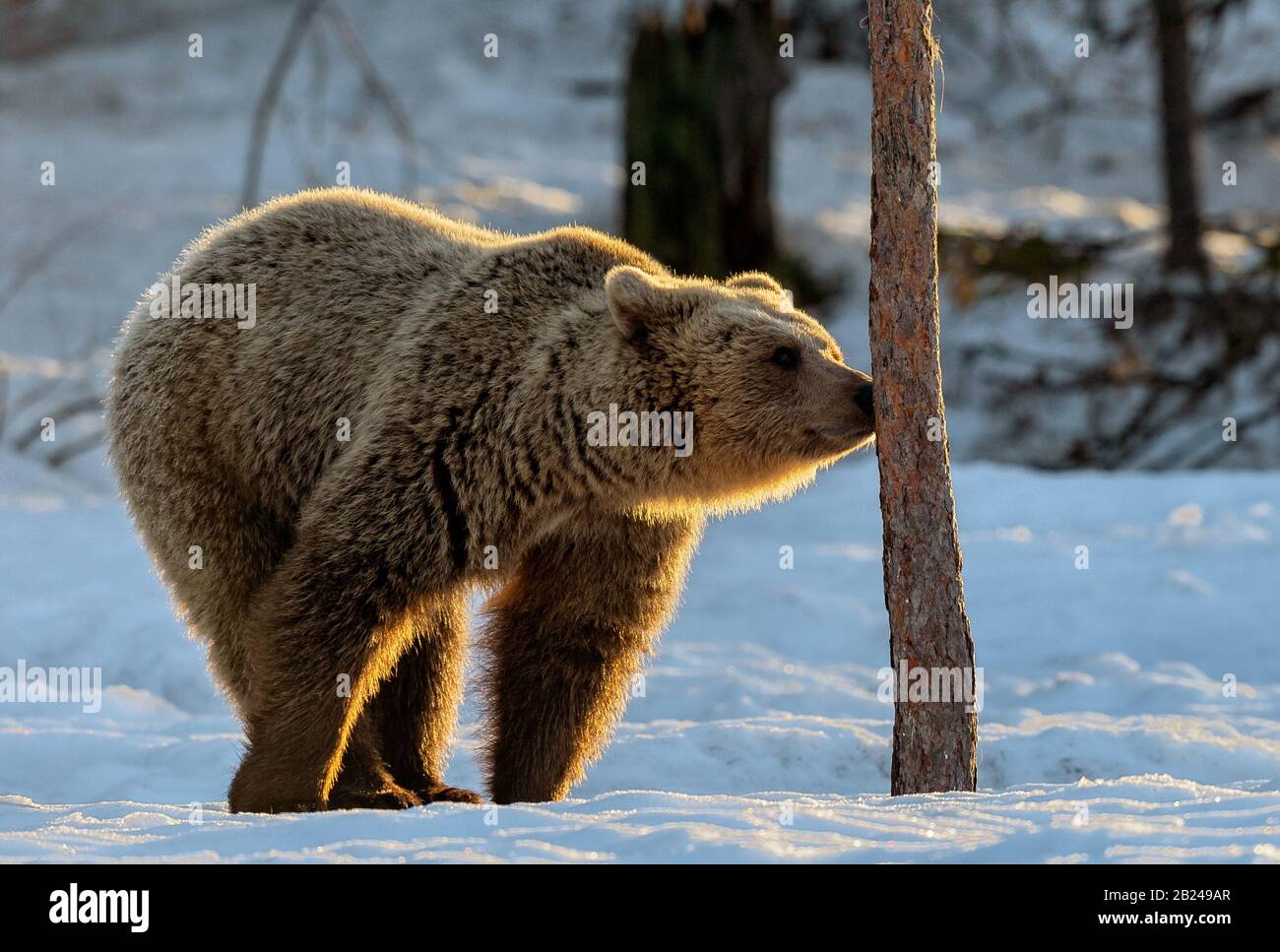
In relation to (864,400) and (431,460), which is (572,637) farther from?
(864,400)

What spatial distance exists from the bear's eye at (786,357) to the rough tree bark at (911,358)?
270mm

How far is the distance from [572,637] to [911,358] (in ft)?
4.94

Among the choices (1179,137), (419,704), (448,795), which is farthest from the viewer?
(1179,137)

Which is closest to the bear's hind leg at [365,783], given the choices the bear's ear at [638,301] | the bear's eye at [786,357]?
the bear's ear at [638,301]

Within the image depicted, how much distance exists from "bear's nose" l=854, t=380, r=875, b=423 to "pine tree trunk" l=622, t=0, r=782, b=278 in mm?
7710

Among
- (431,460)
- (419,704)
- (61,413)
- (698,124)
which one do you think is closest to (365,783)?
(419,704)

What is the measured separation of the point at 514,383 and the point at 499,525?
46cm

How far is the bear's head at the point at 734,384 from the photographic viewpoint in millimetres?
5211

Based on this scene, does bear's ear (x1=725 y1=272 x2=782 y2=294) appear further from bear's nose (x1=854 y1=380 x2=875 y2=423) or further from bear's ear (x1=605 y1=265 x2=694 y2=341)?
bear's nose (x1=854 y1=380 x2=875 y2=423)

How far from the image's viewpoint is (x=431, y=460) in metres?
5.13

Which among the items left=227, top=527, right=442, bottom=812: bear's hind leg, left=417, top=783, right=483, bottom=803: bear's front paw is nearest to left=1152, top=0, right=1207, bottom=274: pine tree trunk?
left=417, top=783, right=483, bottom=803: bear's front paw

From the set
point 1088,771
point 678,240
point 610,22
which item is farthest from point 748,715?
point 610,22

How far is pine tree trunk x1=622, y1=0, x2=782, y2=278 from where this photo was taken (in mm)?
12641
